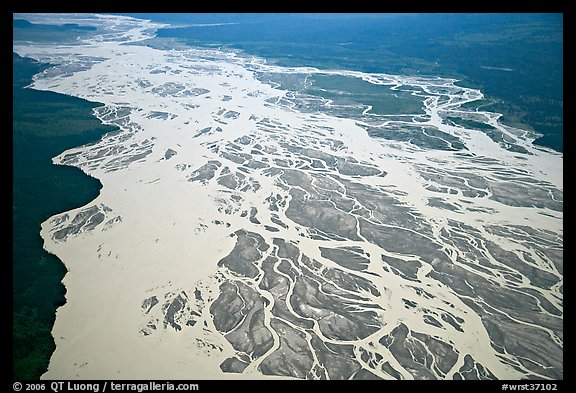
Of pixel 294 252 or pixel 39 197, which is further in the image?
pixel 39 197

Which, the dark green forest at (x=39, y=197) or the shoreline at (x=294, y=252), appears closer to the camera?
the shoreline at (x=294, y=252)

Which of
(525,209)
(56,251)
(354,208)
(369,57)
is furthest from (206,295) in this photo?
(369,57)

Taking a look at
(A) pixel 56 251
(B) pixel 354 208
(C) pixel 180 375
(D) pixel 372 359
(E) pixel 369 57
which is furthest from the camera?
(E) pixel 369 57

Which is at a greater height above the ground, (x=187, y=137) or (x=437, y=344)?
(x=187, y=137)

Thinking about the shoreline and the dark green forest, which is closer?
the shoreline

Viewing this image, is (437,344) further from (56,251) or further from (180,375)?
(56,251)

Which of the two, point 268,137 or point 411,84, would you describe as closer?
point 268,137

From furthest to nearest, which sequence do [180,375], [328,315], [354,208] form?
[354,208]
[328,315]
[180,375]

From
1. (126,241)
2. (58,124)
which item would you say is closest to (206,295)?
Result: (126,241)

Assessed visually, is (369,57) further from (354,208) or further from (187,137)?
(354,208)

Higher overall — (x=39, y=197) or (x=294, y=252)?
(x=39, y=197)
